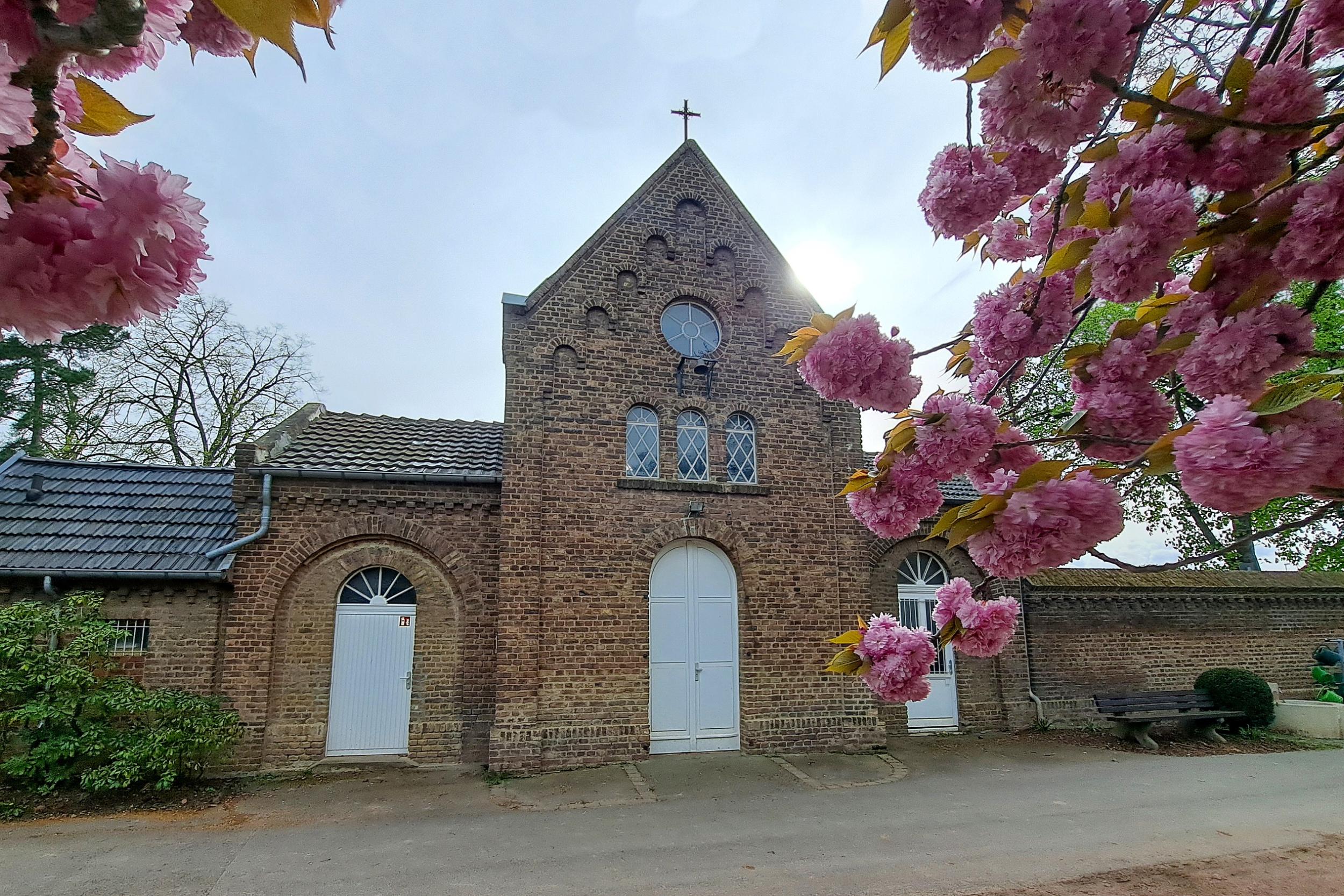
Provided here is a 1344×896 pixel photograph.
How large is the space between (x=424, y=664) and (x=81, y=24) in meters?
10.2

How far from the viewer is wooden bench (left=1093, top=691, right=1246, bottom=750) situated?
39.3 feet

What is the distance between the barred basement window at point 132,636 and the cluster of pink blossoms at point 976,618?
10339mm

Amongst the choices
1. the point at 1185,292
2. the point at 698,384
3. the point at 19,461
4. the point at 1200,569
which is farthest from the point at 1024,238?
the point at 1200,569

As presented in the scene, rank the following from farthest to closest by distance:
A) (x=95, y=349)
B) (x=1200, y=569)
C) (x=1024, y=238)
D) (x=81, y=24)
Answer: (x=95, y=349)
(x=1200, y=569)
(x=1024, y=238)
(x=81, y=24)

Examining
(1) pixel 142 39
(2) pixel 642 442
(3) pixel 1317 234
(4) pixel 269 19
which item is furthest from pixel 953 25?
(2) pixel 642 442

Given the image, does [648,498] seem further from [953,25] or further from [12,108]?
[12,108]

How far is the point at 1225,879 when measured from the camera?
6262mm

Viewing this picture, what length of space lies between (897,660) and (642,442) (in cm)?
869

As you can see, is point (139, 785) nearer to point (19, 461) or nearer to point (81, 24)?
point (19, 461)

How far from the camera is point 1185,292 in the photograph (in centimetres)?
237

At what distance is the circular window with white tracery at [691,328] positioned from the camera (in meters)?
11.7

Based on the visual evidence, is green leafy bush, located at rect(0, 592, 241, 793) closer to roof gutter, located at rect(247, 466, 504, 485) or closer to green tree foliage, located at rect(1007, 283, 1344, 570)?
roof gutter, located at rect(247, 466, 504, 485)

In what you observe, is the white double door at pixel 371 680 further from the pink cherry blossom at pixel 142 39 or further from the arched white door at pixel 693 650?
the pink cherry blossom at pixel 142 39

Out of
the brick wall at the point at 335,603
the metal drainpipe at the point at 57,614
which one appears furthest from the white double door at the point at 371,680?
the metal drainpipe at the point at 57,614
